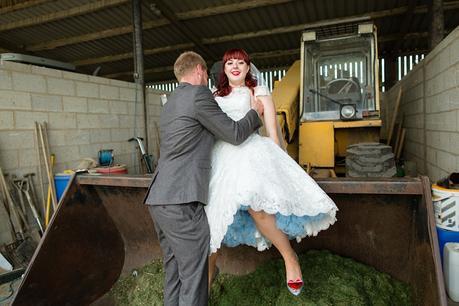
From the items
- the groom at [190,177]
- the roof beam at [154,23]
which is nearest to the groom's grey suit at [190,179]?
the groom at [190,177]

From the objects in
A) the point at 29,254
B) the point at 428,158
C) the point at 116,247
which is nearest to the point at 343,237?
the point at 116,247

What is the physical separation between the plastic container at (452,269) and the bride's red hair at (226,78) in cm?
120

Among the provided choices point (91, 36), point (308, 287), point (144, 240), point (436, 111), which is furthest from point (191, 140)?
point (91, 36)

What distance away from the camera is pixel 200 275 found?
4.55 ft

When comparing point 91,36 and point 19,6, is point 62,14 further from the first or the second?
point 91,36

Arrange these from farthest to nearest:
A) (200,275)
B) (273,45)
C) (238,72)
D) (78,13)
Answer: (273,45)
(78,13)
(238,72)
(200,275)

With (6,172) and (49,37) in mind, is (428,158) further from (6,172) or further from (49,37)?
(49,37)

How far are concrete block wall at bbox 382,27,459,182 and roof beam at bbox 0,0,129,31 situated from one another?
4.59 metres

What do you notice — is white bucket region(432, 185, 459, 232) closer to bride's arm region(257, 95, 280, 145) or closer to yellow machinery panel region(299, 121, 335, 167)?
bride's arm region(257, 95, 280, 145)

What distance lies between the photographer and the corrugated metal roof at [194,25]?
568cm

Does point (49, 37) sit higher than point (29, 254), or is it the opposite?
point (49, 37)

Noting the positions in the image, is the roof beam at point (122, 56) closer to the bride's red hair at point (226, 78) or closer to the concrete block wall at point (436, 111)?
the concrete block wall at point (436, 111)

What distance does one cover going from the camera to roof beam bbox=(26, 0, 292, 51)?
18.0 feet

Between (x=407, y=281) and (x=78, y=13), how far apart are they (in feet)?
20.5
